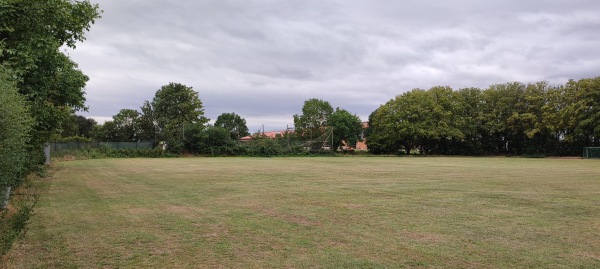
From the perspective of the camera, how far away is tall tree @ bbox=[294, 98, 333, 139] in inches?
2650

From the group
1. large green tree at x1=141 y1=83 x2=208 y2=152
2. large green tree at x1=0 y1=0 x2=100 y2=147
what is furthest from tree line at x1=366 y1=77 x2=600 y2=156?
large green tree at x1=0 y1=0 x2=100 y2=147

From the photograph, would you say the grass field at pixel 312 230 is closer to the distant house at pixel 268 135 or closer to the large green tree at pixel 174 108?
the distant house at pixel 268 135

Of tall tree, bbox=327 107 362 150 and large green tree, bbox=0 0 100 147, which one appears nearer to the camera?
large green tree, bbox=0 0 100 147

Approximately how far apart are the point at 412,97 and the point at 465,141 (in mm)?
10752

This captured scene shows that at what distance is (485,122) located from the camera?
60438 mm

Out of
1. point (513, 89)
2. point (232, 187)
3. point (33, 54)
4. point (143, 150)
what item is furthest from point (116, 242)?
point (513, 89)

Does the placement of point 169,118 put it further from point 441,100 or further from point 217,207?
point 217,207

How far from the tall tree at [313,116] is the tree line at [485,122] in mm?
8404

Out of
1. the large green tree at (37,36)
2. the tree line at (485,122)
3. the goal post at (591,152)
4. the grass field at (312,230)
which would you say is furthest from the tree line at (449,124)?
the grass field at (312,230)

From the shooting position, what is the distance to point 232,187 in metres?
14.6

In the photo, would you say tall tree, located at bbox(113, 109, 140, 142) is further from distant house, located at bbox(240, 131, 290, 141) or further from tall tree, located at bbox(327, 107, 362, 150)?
tall tree, located at bbox(327, 107, 362, 150)

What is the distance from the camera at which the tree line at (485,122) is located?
5356 centimetres

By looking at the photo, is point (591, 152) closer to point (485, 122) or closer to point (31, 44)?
point (485, 122)

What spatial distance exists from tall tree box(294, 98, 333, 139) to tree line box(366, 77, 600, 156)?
8404mm
